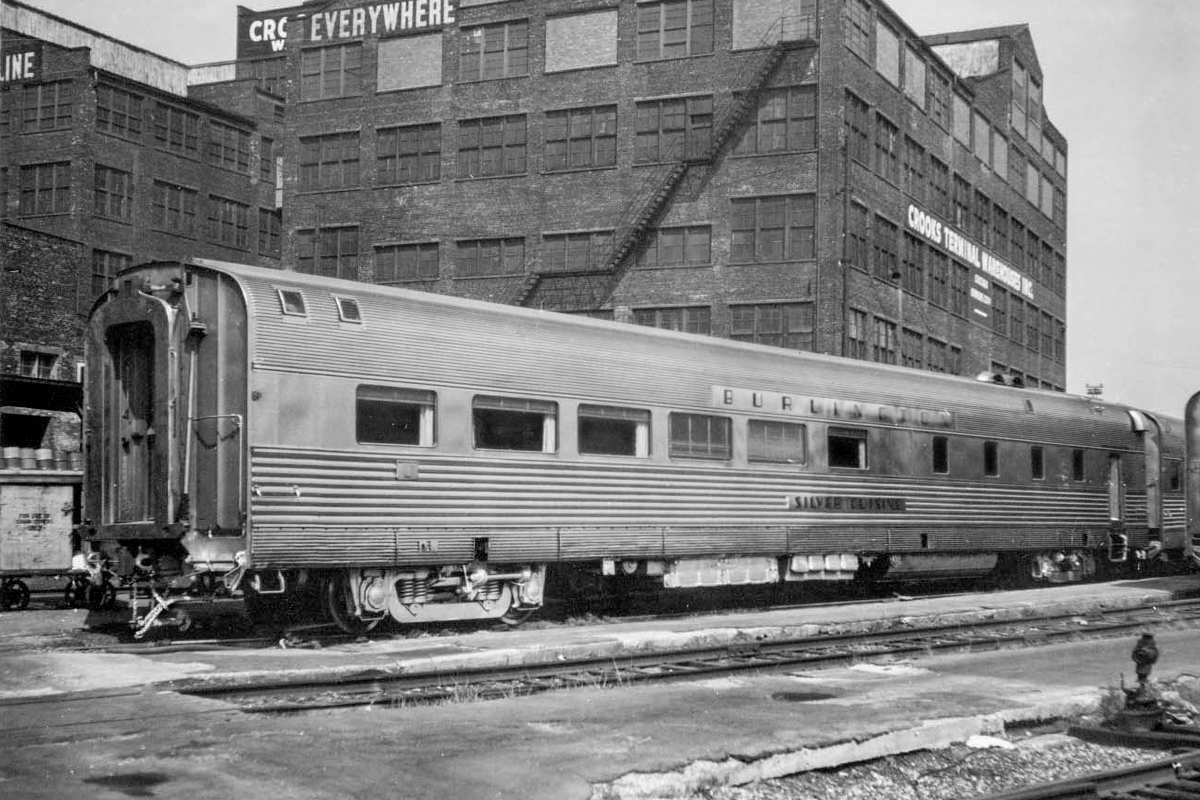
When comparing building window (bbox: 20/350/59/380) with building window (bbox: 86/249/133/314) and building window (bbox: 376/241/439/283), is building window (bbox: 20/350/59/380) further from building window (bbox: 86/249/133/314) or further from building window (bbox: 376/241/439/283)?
building window (bbox: 376/241/439/283)

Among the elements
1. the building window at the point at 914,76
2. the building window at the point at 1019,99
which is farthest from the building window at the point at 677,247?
the building window at the point at 1019,99

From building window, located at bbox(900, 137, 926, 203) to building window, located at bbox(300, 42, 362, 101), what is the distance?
18.8 metres

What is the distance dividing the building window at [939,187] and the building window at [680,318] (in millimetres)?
11645

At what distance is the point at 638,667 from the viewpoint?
12445 mm

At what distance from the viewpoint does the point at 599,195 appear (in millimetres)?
43688

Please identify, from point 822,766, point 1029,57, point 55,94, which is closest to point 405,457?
point 822,766

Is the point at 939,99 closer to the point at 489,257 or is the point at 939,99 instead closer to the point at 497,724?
the point at 489,257

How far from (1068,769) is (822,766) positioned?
1806 millimetres

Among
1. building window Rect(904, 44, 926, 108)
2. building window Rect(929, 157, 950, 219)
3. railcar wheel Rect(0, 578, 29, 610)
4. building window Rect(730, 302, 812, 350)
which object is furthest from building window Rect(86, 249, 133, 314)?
railcar wheel Rect(0, 578, 29, 610)

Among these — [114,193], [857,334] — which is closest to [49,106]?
[114,193]

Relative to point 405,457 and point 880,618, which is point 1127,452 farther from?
point 405,457

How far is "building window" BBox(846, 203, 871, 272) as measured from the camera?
4150cm

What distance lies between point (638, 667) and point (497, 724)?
326 centimetres

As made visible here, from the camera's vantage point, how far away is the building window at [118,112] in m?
55.7
